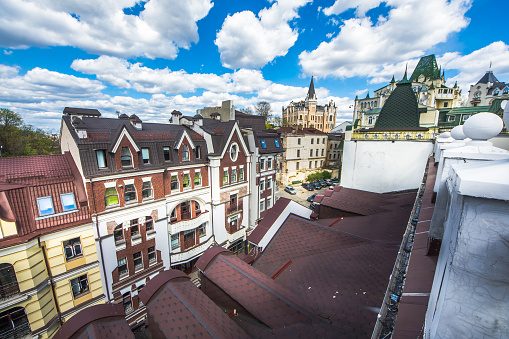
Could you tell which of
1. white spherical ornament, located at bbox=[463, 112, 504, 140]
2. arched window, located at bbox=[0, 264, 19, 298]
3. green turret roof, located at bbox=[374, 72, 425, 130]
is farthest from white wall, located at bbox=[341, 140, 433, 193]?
arched window, located at bbox=[0, 264, 19, 298]

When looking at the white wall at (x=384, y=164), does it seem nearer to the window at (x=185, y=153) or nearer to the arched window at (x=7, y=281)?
the window at (x=185, y=153)

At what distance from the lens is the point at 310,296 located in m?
5.31

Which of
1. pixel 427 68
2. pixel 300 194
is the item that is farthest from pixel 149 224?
pixel 427 68

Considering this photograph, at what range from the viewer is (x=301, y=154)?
4444 centimetres

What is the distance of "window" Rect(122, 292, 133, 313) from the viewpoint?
562 inches

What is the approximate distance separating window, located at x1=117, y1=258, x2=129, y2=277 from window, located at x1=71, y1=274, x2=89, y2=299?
1.75 metres

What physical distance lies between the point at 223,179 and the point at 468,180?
17.6 metres

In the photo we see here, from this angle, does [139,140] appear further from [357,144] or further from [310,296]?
[357,144]

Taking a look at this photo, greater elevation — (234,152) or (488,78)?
(488,78)

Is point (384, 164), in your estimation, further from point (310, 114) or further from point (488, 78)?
point (310, 114)

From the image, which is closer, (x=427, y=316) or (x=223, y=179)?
(x=427, y=316)

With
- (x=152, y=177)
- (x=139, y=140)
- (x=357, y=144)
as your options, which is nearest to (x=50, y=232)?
(x=152, y=177)

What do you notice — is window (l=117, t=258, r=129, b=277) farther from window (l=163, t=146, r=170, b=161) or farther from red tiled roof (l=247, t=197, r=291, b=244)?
red tiled roof (l=247, t=197, r=291, b=244)

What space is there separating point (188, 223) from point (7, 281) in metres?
9.17
